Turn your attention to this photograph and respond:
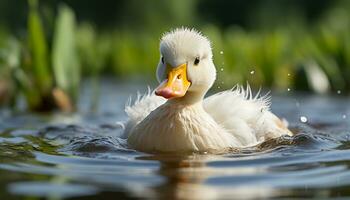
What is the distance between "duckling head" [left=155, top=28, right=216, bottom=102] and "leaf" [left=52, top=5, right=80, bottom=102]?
310 centimetres

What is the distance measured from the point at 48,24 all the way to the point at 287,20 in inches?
661

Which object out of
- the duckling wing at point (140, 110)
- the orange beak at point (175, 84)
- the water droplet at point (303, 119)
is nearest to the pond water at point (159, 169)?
the duckling wing at point (140, 110)

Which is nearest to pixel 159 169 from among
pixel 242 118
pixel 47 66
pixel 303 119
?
pixel 242 118

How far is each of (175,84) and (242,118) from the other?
3.20 ft

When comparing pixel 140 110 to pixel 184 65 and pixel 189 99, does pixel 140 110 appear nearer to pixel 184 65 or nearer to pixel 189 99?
pixel 189 99

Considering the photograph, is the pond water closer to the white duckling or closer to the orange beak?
the white duckling

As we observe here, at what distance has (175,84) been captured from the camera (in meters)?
5.16

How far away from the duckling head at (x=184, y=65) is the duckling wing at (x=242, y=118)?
37 centimetres

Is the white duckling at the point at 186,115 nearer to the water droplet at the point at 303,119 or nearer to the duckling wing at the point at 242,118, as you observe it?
the duckling wing at the point at 242,118

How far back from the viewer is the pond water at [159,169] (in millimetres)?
3781

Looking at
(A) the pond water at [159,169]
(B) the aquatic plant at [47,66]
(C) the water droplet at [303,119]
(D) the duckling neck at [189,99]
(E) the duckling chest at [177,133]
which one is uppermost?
(B) the aquatic plant at [47,66]

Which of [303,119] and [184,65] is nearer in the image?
[184,65]

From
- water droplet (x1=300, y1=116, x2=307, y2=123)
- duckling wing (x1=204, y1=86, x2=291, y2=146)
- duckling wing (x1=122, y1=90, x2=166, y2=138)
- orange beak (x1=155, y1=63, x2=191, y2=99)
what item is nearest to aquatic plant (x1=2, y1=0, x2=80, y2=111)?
duckling wing (x1=122, y1=90, x2=166, y2=138)

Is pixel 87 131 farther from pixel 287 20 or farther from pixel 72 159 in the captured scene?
pixel 287 20
